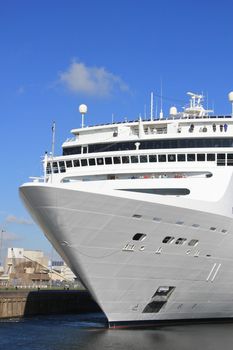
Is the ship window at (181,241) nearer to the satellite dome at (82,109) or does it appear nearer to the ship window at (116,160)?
the ship window at (116,160)

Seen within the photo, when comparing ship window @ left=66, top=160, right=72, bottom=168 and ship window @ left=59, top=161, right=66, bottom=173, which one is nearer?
ship window @ left=66, top=160, right=72, bottom=168

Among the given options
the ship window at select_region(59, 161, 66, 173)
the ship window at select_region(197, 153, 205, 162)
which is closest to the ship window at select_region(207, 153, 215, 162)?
the ship window at select_region(197, 153, 205, 162)

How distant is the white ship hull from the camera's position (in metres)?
18.9

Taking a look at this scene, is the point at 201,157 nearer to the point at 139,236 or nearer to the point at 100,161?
the point at 100,161

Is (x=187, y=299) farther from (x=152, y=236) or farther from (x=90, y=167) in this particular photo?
(x=90, y=167)

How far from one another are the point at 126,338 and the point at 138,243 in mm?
3476

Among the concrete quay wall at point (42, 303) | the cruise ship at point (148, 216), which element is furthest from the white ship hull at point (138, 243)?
the concrete quay wall at point (42, 303)

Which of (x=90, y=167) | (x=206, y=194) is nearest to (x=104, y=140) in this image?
(x=90, y=167)

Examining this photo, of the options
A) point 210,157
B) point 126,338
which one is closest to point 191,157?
point 210,157

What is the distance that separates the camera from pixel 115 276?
2019cm

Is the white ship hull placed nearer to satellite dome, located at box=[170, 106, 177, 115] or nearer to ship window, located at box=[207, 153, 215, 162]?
ship window, located at box=[207, 153, 215, 162]

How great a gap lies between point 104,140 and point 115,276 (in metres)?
6.67

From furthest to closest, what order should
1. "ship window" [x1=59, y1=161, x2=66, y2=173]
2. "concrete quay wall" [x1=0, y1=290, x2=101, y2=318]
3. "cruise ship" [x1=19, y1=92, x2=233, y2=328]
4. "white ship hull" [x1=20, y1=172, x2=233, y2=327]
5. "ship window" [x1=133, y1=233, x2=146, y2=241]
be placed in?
"concrete quay wall" [x1=0, y1=290, x2=101, y2=318], "ship window" [x1=59, y1=161, x2=66, y2=173], "ship window" [x1=133, y1=233, x2=146, y2=241], "cruise ship" [x1=19, y1=92, x2=233, y2=328], "white ship hull" [x1=20, y1=172, x2=233, y2=327]

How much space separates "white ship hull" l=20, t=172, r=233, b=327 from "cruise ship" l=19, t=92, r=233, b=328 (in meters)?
0.04
